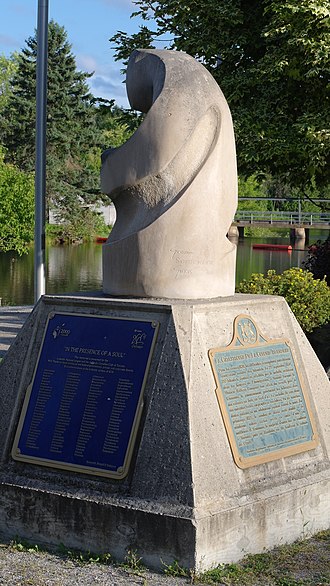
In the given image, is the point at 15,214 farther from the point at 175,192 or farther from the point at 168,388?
the point at 168,388

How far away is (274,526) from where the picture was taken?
583 centimetres

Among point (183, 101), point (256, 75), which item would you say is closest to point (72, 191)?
point (256, 75)

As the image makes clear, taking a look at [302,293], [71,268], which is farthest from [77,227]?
[302,293]

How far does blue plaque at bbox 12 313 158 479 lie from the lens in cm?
584

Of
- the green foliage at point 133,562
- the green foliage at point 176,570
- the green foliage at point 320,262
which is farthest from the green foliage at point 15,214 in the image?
the green foliage at point 176,570

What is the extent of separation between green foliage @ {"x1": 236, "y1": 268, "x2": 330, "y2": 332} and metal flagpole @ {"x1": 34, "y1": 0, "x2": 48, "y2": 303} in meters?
3.64

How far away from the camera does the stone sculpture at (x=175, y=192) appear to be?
20.8 feet

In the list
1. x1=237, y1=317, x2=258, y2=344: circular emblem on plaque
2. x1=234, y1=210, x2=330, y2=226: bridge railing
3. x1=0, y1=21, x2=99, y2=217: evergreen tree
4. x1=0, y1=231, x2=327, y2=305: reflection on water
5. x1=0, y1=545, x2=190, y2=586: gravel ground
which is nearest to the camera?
x1=0, y1=545, x2=190, y2=586: gravel ground

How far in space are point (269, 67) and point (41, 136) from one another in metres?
5.82

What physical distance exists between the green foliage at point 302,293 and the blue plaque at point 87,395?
6353 millimetres

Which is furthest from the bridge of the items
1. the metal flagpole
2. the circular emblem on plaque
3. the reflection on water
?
the circular emblem on plaque

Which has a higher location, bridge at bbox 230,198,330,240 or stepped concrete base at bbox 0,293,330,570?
bridge at bbox 230,198,330,240

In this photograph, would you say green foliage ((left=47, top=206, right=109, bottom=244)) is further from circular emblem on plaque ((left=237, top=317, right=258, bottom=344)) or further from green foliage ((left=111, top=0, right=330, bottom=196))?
circular emblem on plaque ((left=237, top=317, right=258, bottom=344))

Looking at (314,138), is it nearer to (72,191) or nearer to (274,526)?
(274,526)
